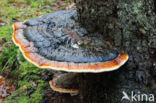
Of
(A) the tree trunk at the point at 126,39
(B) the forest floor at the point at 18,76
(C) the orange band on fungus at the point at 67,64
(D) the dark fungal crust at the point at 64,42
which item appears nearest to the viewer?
(C) the orange band on fungus at the point at 67,64

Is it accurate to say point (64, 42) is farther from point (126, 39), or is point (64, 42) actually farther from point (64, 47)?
point (126, 39)

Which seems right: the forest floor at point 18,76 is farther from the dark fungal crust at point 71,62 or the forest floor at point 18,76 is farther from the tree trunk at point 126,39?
the dark fungal crust at point 71,62

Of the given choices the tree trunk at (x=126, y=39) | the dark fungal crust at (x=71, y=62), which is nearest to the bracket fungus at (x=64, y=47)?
the dark fungal crust at (x=71, y=62)

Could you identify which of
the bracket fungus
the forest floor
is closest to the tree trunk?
the bracket fungus

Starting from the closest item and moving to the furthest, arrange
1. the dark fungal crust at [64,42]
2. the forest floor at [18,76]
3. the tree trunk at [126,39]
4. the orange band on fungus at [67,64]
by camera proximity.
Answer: the orange band on fungus at [67,64]
the dark fungal crust at [64,42]
the tree trunk at [126,39]
the forest floor at [18,76]

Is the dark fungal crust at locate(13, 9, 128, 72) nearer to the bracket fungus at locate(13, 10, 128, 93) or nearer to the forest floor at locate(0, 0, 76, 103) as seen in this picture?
the bracket fungus at locate(13, 10, 128, 93)

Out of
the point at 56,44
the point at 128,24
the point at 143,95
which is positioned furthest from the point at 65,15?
the point at 143,95
